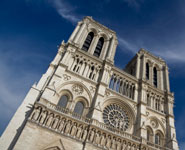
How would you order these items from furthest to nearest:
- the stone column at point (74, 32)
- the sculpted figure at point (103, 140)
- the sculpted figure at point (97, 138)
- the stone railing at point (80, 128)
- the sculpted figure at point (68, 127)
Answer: the stone column at point (74, 32) < the sculpted figure at point (103, 140) < the sculpted figure at point (97, 138) < the sculpted figure at point (68, 127) < the stone railing at point (80, 128)

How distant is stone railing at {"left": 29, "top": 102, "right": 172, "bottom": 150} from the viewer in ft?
44.0

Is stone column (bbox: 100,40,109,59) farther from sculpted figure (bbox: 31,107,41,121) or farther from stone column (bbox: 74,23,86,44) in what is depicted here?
sculpted figure (bbox: 31,107,41,121)

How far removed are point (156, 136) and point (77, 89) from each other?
1169 cm

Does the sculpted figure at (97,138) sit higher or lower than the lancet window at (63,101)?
lower

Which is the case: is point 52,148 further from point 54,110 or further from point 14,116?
point 14,116

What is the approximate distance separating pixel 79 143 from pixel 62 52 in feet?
39.0

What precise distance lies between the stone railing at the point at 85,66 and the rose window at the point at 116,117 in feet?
13.5

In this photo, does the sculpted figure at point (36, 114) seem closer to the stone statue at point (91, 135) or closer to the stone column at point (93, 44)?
the stone statue at point (91, 135)

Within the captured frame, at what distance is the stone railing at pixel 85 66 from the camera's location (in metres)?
19.8

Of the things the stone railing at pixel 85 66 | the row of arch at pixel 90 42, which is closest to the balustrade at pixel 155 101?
the stone railing at pixel 85 66

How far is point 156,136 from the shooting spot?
1984 cm

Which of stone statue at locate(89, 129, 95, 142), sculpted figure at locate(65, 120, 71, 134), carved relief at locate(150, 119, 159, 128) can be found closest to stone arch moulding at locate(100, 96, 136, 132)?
carved relief at locate(150, 119, 159, 128)

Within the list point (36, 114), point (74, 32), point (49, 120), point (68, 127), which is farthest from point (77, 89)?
point (74, 32)

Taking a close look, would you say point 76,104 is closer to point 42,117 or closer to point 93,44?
point 42,117
